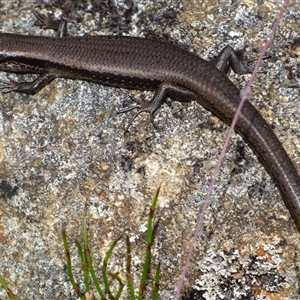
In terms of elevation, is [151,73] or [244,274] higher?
[151,73]

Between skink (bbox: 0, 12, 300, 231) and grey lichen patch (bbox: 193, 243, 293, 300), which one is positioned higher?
skink (bbox: 0, 12, 300, 231)

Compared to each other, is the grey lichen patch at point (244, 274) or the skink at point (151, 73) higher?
the skink at point (151, 73)

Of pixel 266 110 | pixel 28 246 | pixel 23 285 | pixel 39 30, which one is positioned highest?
pixel 39 30

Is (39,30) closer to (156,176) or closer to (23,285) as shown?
(156,176)

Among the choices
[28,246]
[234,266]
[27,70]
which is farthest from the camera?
[27,70]

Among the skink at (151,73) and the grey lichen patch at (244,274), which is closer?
the grey lichen patch at (244,274)

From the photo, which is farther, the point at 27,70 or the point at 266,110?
the point at 27,70

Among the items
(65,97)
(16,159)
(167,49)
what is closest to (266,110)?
(167,49)

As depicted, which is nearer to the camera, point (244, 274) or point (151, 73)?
point (244, 274)
